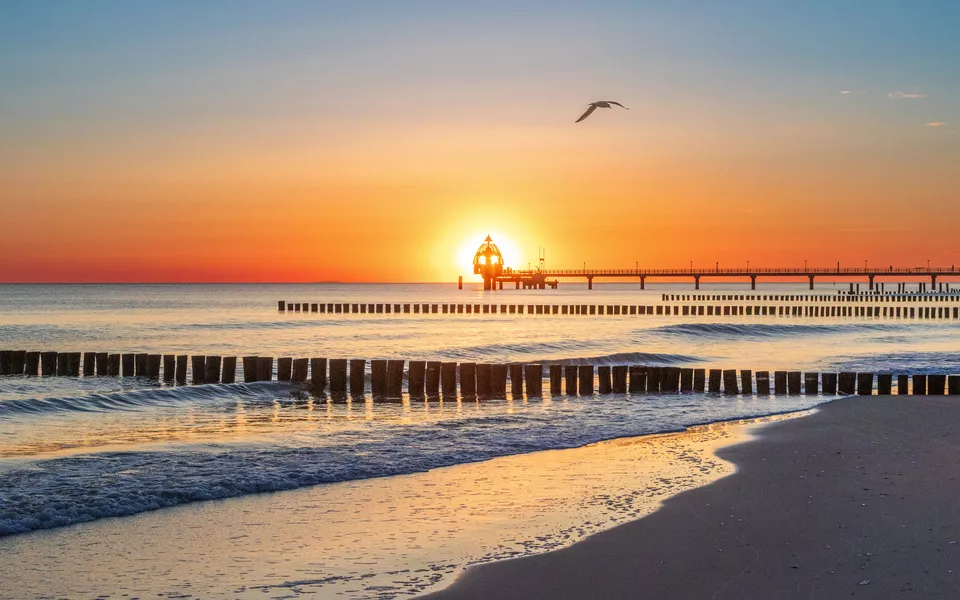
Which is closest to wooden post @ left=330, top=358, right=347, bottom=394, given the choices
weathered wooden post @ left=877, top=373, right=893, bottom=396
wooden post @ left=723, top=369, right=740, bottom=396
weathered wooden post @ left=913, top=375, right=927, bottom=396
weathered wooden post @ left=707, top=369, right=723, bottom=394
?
weathered wooden post @ left=707, top=369, right=723, bottom=394

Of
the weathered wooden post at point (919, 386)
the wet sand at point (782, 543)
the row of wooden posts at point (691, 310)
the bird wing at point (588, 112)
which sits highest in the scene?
the bird wing at point (588, 112)

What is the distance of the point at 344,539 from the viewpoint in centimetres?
736

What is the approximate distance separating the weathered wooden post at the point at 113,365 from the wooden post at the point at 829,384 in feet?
57.3

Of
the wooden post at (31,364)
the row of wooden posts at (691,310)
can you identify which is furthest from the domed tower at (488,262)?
the wooden post at (31,364)

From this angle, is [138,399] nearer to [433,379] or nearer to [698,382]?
[433,379]

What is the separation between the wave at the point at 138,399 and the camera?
634 inches

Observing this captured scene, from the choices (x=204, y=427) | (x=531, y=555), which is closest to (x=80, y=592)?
(x=531, y=555)

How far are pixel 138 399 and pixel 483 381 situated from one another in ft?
22.6

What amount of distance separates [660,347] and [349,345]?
1309 centimetres

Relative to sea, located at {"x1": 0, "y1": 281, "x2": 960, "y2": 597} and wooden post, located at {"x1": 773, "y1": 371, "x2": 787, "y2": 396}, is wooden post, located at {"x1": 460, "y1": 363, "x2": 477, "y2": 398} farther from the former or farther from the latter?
wooden post, located at {"x1": 773, "y1": 371, "x2": 787, "y2": 396}

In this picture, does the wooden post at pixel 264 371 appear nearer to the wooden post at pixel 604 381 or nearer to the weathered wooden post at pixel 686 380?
the wooden post at pixel 604 381

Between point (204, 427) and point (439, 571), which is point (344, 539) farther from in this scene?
point (204, 427)

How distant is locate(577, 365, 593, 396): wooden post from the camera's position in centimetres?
1948

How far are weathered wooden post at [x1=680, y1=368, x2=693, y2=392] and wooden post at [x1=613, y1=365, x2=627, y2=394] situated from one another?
1.22 meters
